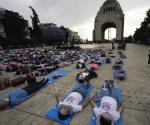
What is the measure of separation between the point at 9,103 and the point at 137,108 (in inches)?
162

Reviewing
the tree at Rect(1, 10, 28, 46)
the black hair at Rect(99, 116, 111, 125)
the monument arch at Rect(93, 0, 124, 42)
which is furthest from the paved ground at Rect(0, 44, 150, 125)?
the monument arch at Rect(93, 0, 124, 42)

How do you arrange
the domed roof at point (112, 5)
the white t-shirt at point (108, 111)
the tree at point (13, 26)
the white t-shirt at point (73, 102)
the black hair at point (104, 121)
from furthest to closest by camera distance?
the domed roof at point (112, 5), the tree at point (13, 26), the white t-shirt at point (73, 102), the white t-shirt at point (108, 111), the black hair at point (104, 121)

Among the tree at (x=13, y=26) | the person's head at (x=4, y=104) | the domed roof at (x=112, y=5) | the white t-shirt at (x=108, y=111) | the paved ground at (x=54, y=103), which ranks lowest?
the paved ground at (x=54, y=103)

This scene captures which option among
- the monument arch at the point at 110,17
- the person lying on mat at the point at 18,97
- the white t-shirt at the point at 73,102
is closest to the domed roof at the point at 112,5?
the monument arch at the point at 110,17

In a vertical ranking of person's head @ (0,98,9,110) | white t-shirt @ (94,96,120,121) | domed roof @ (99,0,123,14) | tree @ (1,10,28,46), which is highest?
domed roof @ (99,0,123,14)

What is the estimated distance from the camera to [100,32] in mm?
55844

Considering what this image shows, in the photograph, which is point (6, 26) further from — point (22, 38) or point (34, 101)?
point (34, 101)

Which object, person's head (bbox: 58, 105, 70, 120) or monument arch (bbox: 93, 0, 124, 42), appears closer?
person's head (bbox: 58, 105, 70, 120)

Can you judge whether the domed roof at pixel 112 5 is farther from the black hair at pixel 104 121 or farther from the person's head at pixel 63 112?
the black hair at pixel 104 121

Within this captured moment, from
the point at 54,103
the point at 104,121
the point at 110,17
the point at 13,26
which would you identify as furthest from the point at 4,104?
the point at 110,17

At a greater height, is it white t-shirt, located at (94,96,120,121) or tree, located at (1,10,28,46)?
tree, located at (1,10,28,46)

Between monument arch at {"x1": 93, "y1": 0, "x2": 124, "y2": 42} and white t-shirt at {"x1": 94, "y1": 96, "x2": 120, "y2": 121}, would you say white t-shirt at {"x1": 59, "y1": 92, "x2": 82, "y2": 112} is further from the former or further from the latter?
monument arch at {"x1": 93, "y1": 0, "x2": 124, "y2": 42}

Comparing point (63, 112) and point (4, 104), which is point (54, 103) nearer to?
point (63, 112)

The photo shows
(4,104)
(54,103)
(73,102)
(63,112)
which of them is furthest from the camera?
(54,103)
